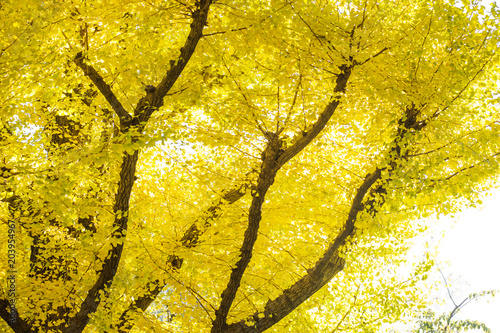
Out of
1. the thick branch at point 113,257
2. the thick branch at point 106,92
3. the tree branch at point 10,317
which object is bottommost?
the tree branch at point 10,317

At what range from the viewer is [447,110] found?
14.7ft

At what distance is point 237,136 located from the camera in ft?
16.6

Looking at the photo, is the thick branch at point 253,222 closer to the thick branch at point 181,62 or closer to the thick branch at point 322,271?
the thick branch at point 322,271

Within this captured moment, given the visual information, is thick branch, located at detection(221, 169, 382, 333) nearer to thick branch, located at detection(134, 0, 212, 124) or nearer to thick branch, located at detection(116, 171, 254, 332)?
thick branch, located at detection(116, 171, 254, 332)

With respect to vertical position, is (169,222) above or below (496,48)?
below

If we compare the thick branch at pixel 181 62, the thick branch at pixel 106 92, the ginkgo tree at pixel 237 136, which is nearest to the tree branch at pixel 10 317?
the ginkgo tree at pixel 237 136

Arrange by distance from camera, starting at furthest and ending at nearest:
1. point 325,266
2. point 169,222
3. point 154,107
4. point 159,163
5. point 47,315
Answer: point 159,163 < point 169,222 < point 47,315 < point 325,266 < point 154,107

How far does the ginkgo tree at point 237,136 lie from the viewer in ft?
13.9

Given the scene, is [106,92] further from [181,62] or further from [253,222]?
[253,222]

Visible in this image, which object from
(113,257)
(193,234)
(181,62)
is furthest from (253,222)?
(181,62)

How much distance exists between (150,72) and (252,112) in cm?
139

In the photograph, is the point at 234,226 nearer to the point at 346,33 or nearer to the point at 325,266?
the point at 325,266

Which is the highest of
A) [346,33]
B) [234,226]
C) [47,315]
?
[346,33]

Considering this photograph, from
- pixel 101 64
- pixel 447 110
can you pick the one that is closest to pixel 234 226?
pixel 101 64
